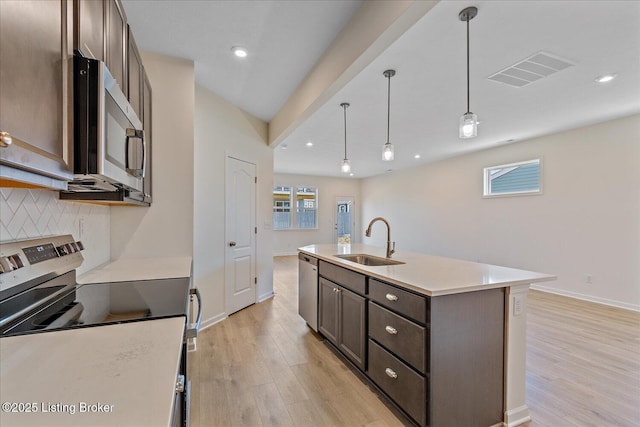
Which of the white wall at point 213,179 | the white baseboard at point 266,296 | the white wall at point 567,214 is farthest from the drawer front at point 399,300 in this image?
the white wall at point 567,214

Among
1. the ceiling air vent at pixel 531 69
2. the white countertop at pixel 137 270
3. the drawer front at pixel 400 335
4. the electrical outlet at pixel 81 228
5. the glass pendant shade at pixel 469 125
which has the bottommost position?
the drawer front at pixel 400 335

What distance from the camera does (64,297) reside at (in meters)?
1.31

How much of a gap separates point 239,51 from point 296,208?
23.5 ft

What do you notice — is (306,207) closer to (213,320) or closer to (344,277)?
(213,320)

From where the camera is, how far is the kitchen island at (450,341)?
61.4 inches

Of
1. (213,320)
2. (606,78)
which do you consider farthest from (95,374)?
(606,78)

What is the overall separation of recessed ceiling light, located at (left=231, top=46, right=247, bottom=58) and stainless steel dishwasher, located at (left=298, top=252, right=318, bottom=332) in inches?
81.1

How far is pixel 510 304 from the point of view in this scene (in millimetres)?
1724

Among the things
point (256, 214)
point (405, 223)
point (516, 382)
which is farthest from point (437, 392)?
point (405, 223)

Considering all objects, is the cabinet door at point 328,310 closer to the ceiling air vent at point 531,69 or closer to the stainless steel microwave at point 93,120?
the stainless steel microwave at point 93,120

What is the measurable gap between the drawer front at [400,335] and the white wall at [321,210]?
296 inches

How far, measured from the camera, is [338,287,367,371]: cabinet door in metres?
2.17

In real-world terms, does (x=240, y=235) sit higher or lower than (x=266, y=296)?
higher

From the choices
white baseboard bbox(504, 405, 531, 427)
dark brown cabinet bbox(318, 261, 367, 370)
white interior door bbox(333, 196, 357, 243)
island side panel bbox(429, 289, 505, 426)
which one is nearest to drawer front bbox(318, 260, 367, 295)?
dark brown cabinet bbox(318, 261, 367, 370)
